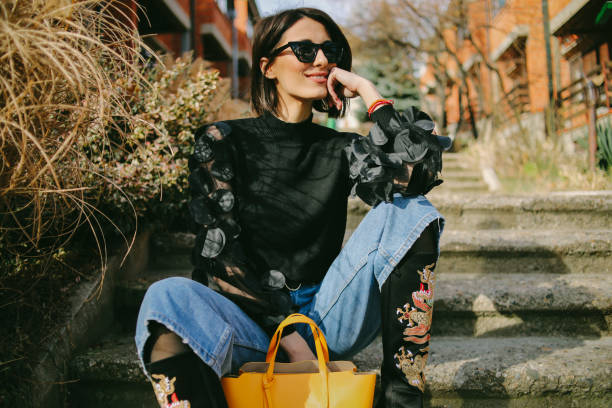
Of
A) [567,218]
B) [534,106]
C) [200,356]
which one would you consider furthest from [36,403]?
[534,106]

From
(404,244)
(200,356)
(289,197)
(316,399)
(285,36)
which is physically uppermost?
(285,36)

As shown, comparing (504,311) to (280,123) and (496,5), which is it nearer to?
(280,123)

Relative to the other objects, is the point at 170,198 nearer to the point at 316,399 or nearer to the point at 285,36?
the point at 285,36

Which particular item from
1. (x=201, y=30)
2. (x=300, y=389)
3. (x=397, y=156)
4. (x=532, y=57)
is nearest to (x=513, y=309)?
(x=397, y=156)

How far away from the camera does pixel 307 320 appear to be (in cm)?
109

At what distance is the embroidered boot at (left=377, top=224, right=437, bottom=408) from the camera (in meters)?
1.17

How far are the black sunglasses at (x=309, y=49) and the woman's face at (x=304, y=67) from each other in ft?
0.04

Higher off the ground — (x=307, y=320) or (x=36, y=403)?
(x=307, y=320)

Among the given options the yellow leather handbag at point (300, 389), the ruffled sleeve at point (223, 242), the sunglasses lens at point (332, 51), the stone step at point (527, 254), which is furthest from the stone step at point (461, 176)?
the yellow leather handbag at point (300, 389)

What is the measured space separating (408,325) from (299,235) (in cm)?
48

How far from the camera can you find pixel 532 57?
10.5 metres

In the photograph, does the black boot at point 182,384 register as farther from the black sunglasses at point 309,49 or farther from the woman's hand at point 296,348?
the black sunglasses at point 309,49

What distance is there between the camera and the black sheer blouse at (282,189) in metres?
1.30

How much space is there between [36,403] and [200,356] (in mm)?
786
